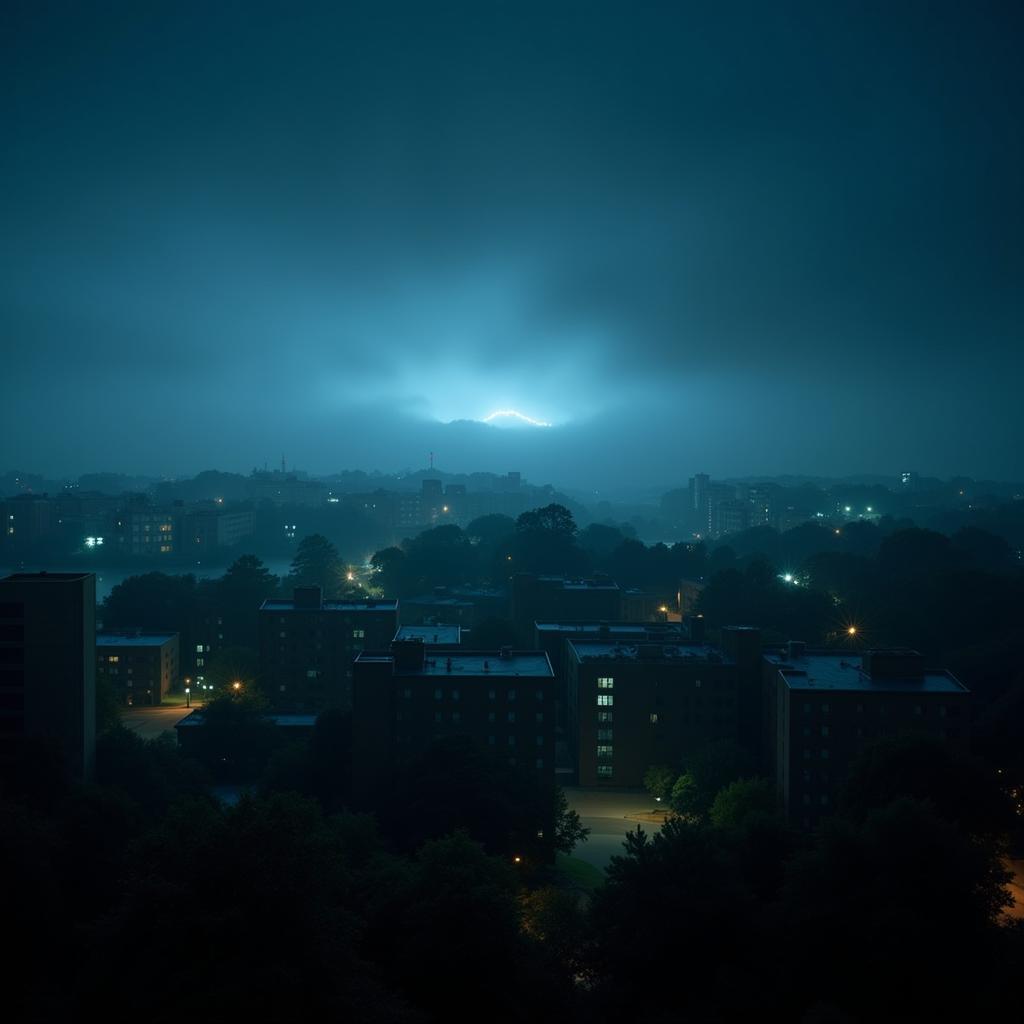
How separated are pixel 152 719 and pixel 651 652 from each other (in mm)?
16985

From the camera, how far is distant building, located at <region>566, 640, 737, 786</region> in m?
23.7

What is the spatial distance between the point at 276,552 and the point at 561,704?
57.1m

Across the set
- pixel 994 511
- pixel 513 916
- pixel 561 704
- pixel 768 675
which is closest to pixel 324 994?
pixel 513 916

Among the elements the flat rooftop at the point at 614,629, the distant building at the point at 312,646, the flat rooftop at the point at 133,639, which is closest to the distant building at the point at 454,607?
the distant building at the point at 312,646

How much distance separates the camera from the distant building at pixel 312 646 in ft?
102

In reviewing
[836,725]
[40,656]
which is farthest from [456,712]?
[40,656]

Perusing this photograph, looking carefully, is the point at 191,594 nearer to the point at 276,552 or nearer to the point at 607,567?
the point at 607,567

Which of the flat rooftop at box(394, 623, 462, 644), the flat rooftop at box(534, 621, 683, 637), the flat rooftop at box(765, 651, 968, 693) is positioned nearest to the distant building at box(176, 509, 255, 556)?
the flat rooftop at box(394, 623, 462, 644)

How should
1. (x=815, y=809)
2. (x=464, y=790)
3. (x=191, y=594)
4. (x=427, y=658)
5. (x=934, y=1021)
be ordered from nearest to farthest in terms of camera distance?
(x=934, y=1021), (x=464, y=790), (x=815, y=809), (x=427, y=658), (x=191, y=594)

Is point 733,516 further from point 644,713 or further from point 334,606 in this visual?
point 644,713

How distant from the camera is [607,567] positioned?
51406 millimetres

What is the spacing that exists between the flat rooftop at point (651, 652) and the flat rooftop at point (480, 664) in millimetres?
1953

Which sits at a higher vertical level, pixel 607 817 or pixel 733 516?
pixel 733 516

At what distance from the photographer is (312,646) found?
31.0m
